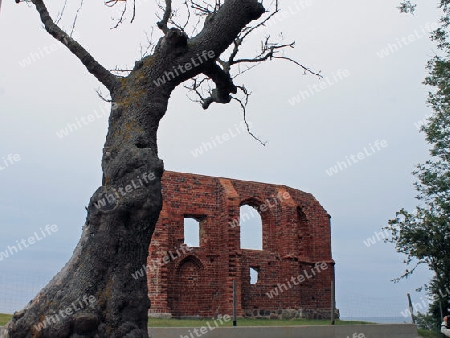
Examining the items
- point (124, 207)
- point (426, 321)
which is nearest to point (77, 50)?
point (124, 207)

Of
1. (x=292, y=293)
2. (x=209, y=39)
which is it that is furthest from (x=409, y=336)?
(x=209, y=39)

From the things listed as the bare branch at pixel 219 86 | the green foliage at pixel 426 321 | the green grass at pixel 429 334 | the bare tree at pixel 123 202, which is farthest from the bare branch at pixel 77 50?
the green foliage at pixel 426 321

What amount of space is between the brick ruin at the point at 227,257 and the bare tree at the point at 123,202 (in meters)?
12.9

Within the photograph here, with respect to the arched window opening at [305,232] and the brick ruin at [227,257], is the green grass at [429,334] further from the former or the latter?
the arched window opening at [305,232]

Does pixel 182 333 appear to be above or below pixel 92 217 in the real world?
below

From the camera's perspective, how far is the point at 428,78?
61.5 ft

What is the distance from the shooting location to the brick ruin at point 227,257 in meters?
20.2

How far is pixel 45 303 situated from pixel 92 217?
1057mm

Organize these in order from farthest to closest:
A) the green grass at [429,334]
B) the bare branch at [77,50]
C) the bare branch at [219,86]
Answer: the green grass at [429,334] < the bare branch at [219,86] < the bare branch at [77,50]

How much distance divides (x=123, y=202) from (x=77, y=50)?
2.51 m

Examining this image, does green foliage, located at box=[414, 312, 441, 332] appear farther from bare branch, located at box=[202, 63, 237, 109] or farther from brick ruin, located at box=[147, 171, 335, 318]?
bare branch, located at box=[202, 63, 237, 109]

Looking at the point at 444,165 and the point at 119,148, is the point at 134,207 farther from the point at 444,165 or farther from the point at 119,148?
the point at 444,165

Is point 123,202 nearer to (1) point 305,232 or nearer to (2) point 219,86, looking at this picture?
(2) point 219,86

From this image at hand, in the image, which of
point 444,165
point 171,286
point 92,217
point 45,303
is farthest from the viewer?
point 171,286
